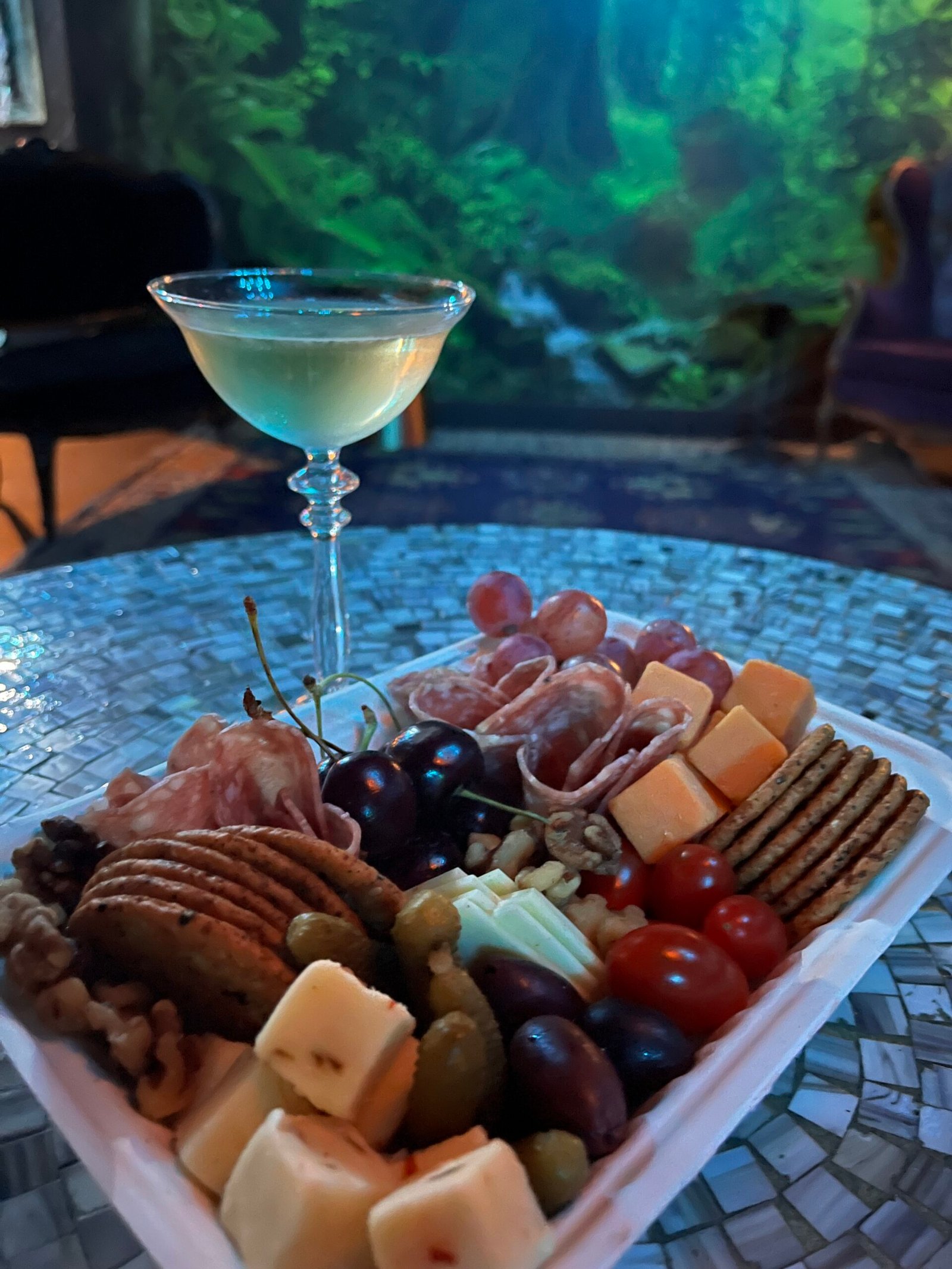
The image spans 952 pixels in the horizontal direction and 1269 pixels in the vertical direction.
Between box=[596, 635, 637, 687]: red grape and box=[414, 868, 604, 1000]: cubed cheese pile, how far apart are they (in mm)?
398

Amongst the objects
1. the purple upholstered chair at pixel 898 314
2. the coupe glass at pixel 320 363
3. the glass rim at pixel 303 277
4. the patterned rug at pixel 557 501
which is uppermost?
the glass rim at pixel 303 277

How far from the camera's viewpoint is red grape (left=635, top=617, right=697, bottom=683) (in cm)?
101

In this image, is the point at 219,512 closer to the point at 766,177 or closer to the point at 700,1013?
the point at 766,177

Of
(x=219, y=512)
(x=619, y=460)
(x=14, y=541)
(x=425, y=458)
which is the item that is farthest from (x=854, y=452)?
(x=14, y=541)

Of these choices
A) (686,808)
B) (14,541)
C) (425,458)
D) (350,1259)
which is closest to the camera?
(350,1259)

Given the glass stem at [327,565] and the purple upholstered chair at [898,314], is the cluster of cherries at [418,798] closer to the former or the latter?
the glass stem at [327,565]

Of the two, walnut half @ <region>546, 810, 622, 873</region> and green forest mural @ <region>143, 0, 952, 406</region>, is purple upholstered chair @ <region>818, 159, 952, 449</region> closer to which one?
green forest mural @ <region>143, 0, 952, 406</region>

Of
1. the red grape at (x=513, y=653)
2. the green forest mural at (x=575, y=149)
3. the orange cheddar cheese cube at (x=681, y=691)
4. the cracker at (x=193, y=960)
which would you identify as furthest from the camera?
the green forest mural at (x=575, y=149)

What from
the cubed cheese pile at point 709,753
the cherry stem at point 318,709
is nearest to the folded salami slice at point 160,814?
the cherry stem at point 318,709

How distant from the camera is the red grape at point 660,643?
101cm

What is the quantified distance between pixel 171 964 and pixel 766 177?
511 cm

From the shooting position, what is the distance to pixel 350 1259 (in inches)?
16.9

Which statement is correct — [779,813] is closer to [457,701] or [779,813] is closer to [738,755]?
[738,755]

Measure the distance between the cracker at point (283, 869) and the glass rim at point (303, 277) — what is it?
0.55m
